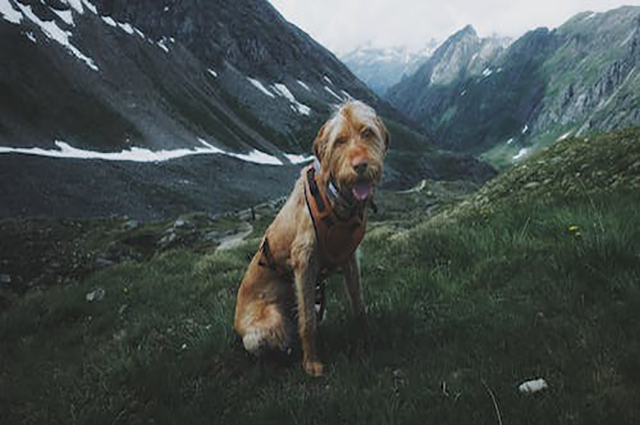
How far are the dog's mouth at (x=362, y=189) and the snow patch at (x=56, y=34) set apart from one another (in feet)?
351

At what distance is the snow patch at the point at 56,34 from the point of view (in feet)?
305

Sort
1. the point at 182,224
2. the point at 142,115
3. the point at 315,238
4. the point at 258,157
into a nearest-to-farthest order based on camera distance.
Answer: the point at 315,238
the point at 182,224
the point at 142,115
the point at 258,157

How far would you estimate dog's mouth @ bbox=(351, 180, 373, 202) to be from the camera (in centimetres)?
402

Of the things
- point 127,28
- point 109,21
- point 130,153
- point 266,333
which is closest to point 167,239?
point 266,333

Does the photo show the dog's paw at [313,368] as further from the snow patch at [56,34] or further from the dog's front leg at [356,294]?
the snow patch at [56,34]

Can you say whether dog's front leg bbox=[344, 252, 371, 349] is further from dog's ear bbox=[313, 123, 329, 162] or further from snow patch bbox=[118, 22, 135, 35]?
snow patch bbox=[118, 22, 135, 35]

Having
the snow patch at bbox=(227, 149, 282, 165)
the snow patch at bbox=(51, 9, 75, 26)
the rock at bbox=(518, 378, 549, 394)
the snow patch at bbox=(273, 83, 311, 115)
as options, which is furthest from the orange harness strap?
the snow patch at bbox=(273, 83, 311, 115)

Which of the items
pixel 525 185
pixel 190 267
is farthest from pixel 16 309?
pixel 525 185

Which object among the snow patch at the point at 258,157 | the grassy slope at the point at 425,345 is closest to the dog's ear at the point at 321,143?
the grassy slope at the point at 425,345

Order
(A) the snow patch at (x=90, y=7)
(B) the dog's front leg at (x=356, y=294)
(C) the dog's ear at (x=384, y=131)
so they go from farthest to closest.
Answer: (A) the snow patch at (x=90, y=7) → (B) the dog's front leg at (x=356, y=294) → (C) the dog's ear at (x=384, y=131)

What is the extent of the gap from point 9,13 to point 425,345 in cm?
11479

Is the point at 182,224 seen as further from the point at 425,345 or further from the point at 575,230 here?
the point at 425,345

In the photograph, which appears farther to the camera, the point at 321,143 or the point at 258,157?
the point at 258,157

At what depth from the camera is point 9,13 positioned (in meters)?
88.8
